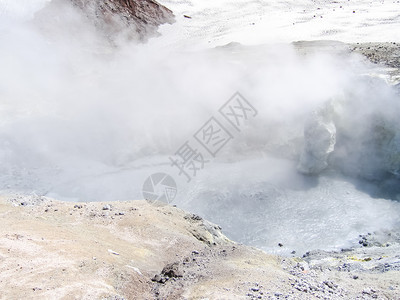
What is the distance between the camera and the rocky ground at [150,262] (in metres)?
6.25

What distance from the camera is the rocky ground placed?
625cm

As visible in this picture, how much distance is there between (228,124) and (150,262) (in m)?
8.05

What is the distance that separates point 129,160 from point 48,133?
3.78 metres

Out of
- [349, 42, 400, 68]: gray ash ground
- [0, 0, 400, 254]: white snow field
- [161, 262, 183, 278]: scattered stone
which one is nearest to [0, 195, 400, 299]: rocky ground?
[161, 262, 183, 278]: scattered stone

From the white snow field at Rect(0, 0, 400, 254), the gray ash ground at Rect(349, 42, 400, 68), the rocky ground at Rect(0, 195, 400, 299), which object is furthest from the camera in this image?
the gray ash ground at Rect(349, 42, 400, 68)

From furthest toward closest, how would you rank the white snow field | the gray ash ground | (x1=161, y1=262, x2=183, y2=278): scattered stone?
the gray ash ground < the white snow field < (x1=161, y1=262, x2=183, y2=278): scattered stone

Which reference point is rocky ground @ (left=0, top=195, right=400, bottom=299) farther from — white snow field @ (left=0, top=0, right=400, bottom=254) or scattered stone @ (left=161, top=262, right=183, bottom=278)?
white snow field @ (left=0, top=0, right=400, bottom=254)

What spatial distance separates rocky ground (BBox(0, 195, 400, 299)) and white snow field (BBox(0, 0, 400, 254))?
179 centimetres

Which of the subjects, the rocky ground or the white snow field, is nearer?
the rocky ground

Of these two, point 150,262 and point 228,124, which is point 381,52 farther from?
point 150,262

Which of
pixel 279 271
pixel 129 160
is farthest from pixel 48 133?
pixel 279 271

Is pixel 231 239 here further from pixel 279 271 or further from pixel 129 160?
pixel 129 160

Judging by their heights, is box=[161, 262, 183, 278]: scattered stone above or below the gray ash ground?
below

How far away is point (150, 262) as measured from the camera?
7.84 m
